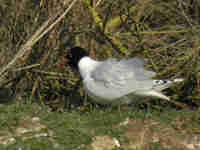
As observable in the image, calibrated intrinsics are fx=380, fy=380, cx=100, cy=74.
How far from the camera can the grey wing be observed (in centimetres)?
622

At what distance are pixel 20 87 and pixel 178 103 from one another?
3156 mm

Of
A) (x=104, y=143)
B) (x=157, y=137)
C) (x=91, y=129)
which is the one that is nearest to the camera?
(x=104, y=143)

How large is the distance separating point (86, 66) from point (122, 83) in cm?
93

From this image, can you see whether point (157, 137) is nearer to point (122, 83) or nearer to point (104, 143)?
point (104, 143)

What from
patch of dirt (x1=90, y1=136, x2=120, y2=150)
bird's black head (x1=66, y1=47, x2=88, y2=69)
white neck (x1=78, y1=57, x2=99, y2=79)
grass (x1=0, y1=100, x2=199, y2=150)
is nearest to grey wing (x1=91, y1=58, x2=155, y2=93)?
white neck (x1=78, y1=57, x2=99, y2=79)

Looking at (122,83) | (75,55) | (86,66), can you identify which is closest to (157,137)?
(122,83)

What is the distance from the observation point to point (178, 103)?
24.3 feet

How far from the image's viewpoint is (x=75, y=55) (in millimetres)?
7145

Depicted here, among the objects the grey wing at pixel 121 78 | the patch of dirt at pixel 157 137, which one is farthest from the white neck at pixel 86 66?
the patch of dirt at pixel 157 137

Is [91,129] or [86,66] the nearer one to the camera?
[91,129]

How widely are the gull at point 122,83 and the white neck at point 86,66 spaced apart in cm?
28

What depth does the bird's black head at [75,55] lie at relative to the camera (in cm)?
707

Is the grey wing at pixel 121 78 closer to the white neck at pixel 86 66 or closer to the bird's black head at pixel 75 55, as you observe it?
the white neck at pixel 86 66

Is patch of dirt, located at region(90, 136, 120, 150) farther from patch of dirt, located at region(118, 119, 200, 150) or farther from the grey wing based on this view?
the grey wing
